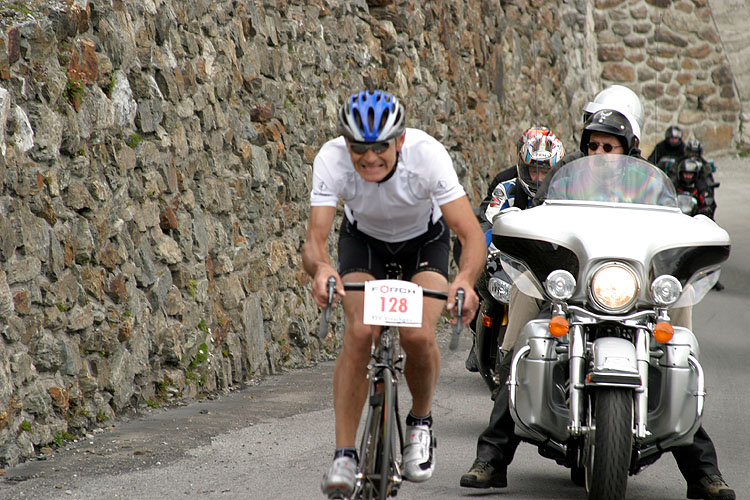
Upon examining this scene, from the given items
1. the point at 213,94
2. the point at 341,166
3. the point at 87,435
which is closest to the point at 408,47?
the point at 213,94

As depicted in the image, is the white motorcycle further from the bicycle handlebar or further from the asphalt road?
the asphalt road

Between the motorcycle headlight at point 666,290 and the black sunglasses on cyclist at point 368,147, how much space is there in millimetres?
1324

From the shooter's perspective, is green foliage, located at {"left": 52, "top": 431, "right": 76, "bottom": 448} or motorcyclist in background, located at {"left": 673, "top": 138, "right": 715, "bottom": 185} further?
motorcyclist in background, located at {"left": 673, "top": 138, "right": 715, "bottom": 185}

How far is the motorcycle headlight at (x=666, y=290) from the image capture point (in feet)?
15.6

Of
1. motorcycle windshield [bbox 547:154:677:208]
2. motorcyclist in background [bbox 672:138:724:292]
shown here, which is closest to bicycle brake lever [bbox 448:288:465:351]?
motorcycle windshield [bbox 547:154:677:208]

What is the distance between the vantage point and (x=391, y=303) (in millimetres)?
4316

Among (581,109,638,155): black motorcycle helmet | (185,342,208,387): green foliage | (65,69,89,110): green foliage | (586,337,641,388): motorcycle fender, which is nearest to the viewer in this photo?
(586,337,641,388): motorcycle fender

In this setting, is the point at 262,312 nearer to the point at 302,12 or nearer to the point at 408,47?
the point at 302,12

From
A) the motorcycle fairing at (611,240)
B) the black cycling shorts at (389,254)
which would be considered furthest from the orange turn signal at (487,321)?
the black cycling shorts at (389,254)

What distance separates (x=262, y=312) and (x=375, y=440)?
490 cm

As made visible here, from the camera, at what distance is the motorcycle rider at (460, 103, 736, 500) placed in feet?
17.2

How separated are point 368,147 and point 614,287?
1234mm

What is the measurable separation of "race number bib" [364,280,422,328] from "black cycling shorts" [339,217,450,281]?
20.3 inches

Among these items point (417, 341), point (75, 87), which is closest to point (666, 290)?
point (417, 341)
